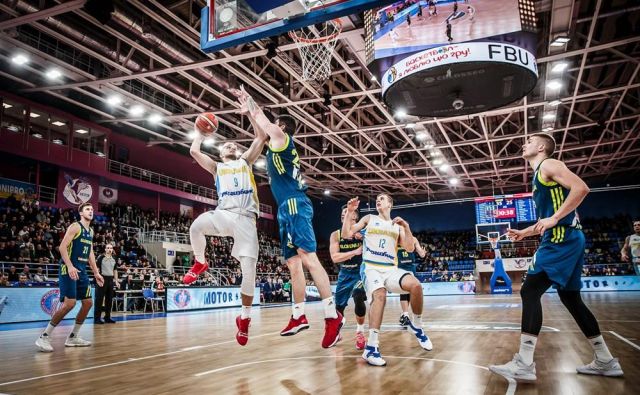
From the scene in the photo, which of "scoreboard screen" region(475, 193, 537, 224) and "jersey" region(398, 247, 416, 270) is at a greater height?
"scoreboard screen" region(475, 193, 537, 224)

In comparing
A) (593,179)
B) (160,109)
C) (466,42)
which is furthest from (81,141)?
(593,179)

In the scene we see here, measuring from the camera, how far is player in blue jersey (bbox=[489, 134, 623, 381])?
10.8 feet

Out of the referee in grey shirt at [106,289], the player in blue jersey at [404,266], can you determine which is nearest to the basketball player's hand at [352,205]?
the player in blue jersey at [404,266]

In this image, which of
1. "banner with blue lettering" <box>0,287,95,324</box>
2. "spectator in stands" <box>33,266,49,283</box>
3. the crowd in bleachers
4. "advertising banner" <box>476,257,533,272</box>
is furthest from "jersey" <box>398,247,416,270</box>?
"advertising banner" <box>476,257,533,272</box>

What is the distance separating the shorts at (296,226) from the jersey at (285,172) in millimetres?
81

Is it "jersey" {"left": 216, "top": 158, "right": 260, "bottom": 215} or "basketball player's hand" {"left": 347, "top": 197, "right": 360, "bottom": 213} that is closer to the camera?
"jersey" {"left": 216, "top": 158, "right": 260, "bottom": 215}

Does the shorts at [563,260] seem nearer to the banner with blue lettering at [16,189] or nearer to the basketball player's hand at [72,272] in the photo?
the basketball player's hand at [72,272]

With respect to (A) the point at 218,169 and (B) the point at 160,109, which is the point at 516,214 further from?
(A) the point at 218,169

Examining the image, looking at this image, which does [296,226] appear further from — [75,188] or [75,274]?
[75,188]

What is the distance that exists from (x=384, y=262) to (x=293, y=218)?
118 cm

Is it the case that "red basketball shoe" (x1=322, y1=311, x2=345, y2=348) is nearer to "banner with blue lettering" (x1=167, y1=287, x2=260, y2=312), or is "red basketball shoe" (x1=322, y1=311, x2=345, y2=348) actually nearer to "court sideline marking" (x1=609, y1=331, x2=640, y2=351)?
"court sideline marking" (x1=609, y1=331, x2=640, y2=351)

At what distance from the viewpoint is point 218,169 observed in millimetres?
4453

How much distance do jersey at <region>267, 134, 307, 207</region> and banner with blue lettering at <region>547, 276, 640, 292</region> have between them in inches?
926

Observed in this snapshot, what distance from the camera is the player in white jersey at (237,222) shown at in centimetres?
420
